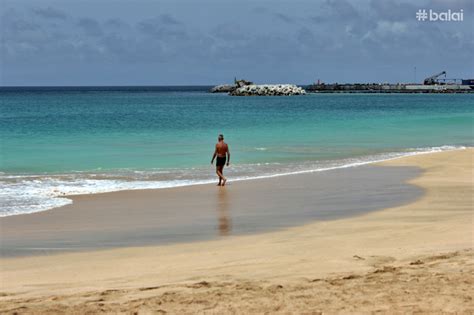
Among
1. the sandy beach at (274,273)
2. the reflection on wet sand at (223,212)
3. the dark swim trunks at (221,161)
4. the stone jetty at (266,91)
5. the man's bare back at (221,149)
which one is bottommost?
the reflection on wet sand at (223,212)

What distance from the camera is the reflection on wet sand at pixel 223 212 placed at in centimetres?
1198

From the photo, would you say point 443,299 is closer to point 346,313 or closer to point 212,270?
point 346,313

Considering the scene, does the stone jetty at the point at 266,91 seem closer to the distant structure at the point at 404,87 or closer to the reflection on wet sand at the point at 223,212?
the distant structure at the point at 404,87

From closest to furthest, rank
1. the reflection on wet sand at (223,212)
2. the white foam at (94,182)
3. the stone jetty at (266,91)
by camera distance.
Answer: the reflection on wet sand at (223,212) < the white foam at (94,182) < the stone jetty at (266,91)

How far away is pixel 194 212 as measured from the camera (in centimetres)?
1395

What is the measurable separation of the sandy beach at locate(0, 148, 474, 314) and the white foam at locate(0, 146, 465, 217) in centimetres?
246

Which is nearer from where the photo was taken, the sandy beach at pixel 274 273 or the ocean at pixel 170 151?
the sandy beach at pixel 274 273

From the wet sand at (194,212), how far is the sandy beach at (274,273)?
0.34m

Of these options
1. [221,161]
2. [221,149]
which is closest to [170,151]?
[221,149]

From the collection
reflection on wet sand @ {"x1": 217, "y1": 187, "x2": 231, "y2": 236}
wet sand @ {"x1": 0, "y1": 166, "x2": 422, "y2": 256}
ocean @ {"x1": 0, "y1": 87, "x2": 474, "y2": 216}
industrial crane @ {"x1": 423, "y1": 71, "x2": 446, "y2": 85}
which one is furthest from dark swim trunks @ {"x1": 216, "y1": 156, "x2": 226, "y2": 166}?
industrial crane @ {"x1": 423, "y1": 71, "x2": 446, "y2": 85}

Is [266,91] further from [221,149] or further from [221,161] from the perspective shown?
[221,161]

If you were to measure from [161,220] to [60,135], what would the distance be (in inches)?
1141

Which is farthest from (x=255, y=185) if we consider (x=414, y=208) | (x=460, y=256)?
(x=460, y=256)

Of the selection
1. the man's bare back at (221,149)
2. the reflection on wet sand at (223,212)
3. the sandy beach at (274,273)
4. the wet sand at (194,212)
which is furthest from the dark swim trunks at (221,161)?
the sandy beach at (274,273)
